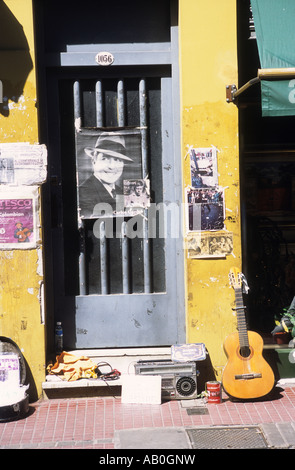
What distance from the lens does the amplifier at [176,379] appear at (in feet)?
20.9

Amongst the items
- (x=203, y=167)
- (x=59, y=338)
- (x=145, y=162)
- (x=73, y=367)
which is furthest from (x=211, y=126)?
(x=73, y=367)

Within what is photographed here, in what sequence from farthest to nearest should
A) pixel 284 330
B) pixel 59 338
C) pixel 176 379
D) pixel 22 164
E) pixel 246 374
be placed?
1. pixel 284 330
2. pixel 59 338
3. pixel 22 164
4. pixel 176 379
5. pixel 246 374

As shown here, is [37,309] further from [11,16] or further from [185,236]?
[11,16]

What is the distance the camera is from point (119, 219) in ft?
22.7

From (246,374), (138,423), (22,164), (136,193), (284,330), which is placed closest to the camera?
(138,423)

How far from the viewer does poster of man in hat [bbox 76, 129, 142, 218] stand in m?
6.86

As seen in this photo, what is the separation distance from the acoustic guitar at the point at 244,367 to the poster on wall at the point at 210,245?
594 mm

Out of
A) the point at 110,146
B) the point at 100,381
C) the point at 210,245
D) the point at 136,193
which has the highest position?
the point at 110,146

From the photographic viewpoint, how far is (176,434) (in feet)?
18.1

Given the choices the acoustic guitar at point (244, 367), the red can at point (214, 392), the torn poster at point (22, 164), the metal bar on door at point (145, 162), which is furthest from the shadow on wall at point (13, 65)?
the red can at point (214, 392)

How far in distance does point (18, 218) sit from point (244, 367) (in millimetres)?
2892

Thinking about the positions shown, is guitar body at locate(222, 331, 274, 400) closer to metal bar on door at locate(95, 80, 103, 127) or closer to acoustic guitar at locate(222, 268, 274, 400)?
acoustic guitar at locate(222, 268, 274, 400)

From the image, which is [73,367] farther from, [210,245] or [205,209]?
[205,209]

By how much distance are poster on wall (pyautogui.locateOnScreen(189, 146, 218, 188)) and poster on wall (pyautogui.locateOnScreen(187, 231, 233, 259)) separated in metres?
0.57
